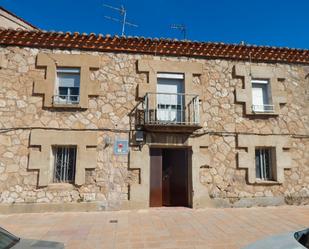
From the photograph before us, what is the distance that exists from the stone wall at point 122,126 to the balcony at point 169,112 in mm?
413

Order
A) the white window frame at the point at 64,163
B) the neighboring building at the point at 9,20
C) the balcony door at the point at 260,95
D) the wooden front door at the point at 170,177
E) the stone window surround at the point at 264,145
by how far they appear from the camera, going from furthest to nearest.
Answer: the neighboring building at the point at 9,20 → the balcony door at the point at 260,95 → the stone window surround at the point at 264,145 → the wooden front door at the point at 170,177 → the white window frame at the point at 64,163

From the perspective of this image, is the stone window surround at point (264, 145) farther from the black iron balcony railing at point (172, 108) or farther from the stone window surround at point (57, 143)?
the stone window surround at point (57, 143)

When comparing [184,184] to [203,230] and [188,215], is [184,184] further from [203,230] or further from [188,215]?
[203,230]

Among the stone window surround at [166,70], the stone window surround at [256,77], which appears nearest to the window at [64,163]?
the stone window surround at [166,70]

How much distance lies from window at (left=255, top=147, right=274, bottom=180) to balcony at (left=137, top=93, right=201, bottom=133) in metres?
2.64

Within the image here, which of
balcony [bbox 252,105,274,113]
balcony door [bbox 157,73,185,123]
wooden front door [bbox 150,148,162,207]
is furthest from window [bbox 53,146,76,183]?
balcony [bbox 252,105,274,113]

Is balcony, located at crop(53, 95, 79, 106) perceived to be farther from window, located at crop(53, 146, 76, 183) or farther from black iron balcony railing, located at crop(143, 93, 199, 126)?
black iron balcony railing, located at crop(143, 93, 199, 126)

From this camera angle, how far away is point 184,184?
27.5 feet

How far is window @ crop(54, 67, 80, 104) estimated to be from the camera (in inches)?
320

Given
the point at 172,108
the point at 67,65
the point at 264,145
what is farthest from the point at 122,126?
the point at 264,145

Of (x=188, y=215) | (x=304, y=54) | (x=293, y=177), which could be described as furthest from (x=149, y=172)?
(x=304, y=54)

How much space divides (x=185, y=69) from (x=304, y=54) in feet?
15.3

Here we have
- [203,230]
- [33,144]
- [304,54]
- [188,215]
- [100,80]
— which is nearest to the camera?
[203,230]

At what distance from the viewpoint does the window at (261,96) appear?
29.3 ft
